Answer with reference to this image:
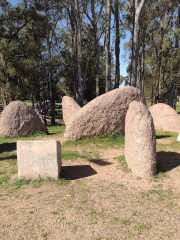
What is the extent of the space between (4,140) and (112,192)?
260 inches

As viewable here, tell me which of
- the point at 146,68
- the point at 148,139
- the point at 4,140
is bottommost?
the point at 4,140

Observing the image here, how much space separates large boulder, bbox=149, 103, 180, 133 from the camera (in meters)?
11.8

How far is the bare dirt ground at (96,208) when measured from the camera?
11.5ft

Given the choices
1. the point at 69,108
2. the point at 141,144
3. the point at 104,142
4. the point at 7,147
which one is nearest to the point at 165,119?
the point at 104,142

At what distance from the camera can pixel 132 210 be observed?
4098mm

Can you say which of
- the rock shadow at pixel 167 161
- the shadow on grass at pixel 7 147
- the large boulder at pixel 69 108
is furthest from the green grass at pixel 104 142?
the large boulder at pixel 69 108

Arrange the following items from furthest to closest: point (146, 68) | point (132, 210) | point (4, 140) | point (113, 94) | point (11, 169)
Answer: point (146, 68), point (4, 140), point (113, 94), point (11, 169), point (132, 210)

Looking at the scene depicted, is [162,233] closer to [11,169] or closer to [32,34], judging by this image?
[11,169]

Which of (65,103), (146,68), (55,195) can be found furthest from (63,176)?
(146,68)

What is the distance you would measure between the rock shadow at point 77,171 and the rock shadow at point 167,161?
6.29 feet

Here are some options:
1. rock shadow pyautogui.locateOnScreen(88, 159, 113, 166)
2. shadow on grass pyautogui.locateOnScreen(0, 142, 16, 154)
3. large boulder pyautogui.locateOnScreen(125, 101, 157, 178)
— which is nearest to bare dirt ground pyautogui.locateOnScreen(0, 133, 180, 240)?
large boulder pyautogui.locateOnScreen(125, 101, 157, 178)

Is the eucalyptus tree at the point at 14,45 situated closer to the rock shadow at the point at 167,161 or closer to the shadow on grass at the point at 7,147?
the shadow on grass at the point at 7,147

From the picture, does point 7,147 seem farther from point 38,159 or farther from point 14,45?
point 14,45

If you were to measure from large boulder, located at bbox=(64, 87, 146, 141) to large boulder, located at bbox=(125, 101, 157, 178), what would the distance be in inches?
102
